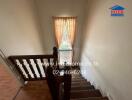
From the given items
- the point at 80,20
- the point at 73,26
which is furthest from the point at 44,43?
the point at 80,20

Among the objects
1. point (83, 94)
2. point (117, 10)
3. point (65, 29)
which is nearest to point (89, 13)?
point (65, 29)

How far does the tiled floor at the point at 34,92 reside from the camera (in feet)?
7.43

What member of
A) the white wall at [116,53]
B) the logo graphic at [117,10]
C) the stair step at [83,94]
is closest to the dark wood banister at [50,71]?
the stair step at [83,94]

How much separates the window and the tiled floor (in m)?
2.81

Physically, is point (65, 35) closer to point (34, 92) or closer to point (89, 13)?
point (89, 13)

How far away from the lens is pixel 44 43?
534cm

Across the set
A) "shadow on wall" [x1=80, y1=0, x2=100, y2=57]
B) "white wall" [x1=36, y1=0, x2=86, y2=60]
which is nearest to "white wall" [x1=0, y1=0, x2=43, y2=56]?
"white wall" [x1=36, y1=0, x2=86, y2=60]

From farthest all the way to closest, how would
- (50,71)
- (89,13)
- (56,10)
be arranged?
(56,10) < (89,13) < (50,71)

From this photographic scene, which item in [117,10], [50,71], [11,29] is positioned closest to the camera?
Result: [50,71]

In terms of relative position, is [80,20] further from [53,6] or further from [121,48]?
[121,48]

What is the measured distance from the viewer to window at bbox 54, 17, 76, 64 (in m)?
4.75

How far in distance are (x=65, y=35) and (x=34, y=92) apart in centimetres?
320

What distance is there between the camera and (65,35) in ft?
16.8

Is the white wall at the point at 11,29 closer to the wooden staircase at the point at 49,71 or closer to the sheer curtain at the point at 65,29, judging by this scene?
the wooden staircase at the point at 49,71
